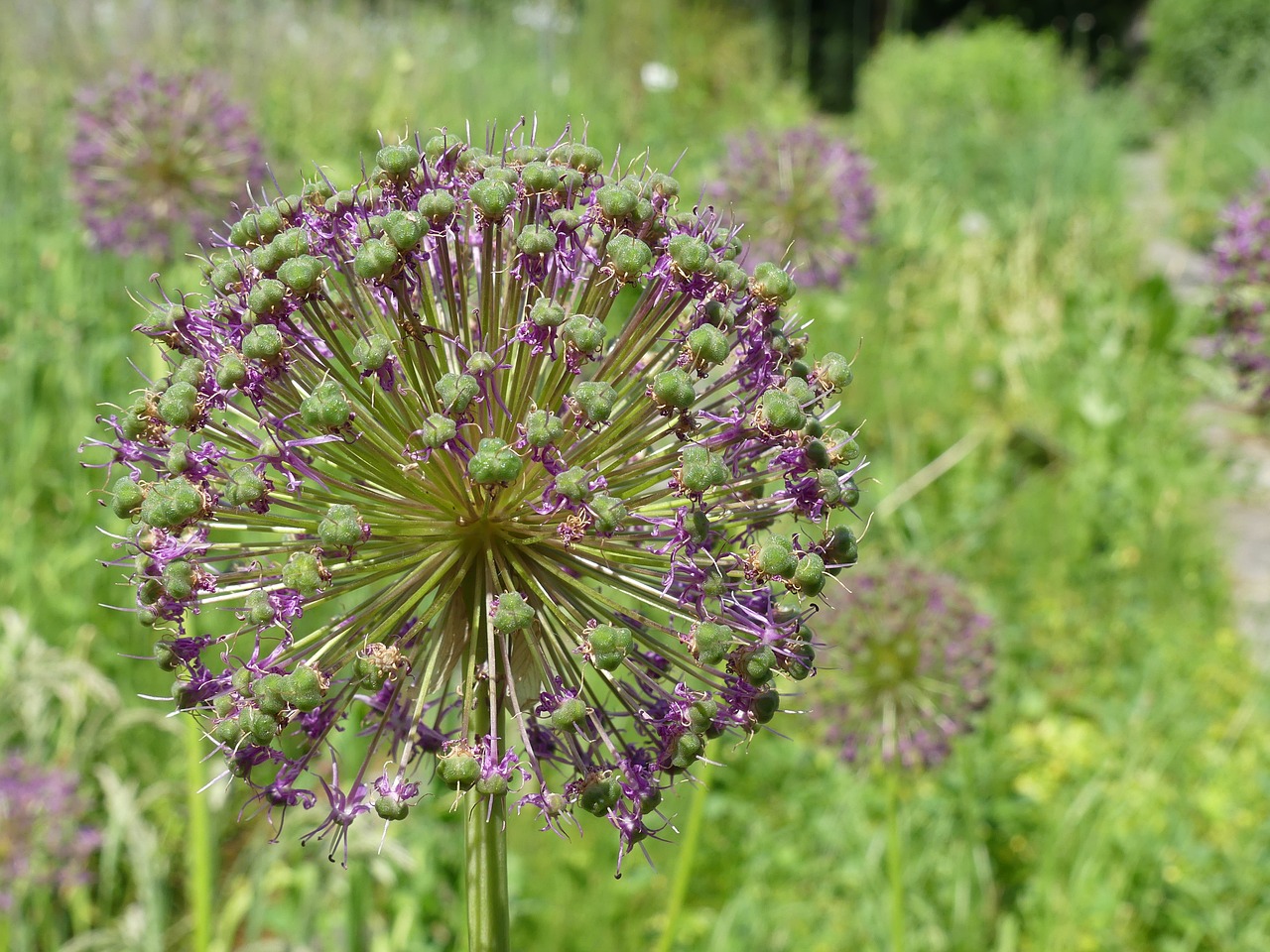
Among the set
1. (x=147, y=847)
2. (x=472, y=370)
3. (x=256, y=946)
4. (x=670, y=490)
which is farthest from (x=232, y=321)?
(x=256, y=946)

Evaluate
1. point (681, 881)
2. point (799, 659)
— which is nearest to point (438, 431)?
point (799, 659)

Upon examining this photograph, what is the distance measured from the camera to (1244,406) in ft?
28.6

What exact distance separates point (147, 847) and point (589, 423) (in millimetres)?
2809

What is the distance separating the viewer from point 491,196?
1595 millimetres

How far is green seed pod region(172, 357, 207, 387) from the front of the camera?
1.59 meters

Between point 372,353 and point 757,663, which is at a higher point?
point 372,353

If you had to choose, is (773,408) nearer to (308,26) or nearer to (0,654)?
(0,654)

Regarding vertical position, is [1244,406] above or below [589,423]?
below

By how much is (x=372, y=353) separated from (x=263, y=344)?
155 millimetres

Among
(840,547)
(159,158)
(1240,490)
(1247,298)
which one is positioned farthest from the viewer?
(1240,490)

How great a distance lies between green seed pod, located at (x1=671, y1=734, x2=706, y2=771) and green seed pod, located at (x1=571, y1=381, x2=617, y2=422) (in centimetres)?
48

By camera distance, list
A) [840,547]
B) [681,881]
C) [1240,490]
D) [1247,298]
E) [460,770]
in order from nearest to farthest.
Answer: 1. [460,770]
2. [840,547]
3. [681,881]
4. [1247,298]
5. [1240,490]

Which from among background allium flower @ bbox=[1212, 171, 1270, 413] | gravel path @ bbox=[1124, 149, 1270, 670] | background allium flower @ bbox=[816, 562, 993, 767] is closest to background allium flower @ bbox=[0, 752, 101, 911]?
background allium flower @ bbox=[816, 562, 993, 767]

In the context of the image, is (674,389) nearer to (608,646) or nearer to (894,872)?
(608,646)
